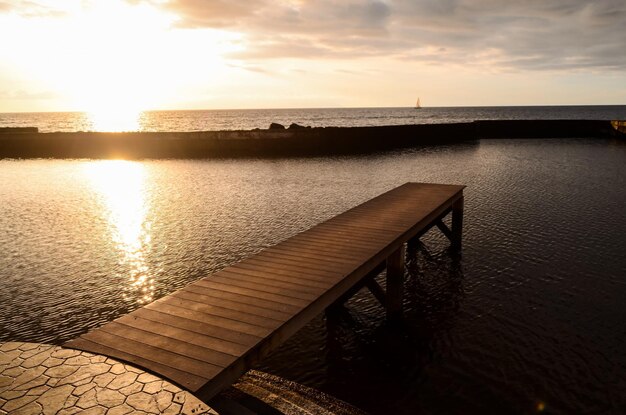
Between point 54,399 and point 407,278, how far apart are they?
31.7 ft

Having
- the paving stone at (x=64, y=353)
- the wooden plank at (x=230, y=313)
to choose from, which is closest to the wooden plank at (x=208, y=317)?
the wooden plank at (x=230, y=313)

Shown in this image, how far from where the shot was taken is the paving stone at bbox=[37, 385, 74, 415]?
450 centimetres

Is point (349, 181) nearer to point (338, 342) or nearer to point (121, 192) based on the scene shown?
point (121, 192)

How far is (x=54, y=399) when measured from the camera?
4648 millimetres

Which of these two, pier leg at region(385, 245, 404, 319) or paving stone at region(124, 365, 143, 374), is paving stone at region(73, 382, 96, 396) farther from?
pier leg at region(385, 245, 404, 319)

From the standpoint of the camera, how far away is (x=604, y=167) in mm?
29891

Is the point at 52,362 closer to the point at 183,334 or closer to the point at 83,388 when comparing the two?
the point at 83,388

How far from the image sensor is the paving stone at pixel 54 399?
4.50 m

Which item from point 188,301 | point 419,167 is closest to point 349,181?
point 419,167

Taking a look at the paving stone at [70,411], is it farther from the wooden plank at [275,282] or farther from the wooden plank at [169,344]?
the wooden plank at [275,282]

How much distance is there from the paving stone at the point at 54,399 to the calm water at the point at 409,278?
404 centimetres

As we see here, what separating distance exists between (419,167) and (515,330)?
2445 cm

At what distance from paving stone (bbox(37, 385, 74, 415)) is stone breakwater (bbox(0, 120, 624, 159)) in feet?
124

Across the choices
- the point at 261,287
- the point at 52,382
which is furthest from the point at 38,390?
the point at 261,287
